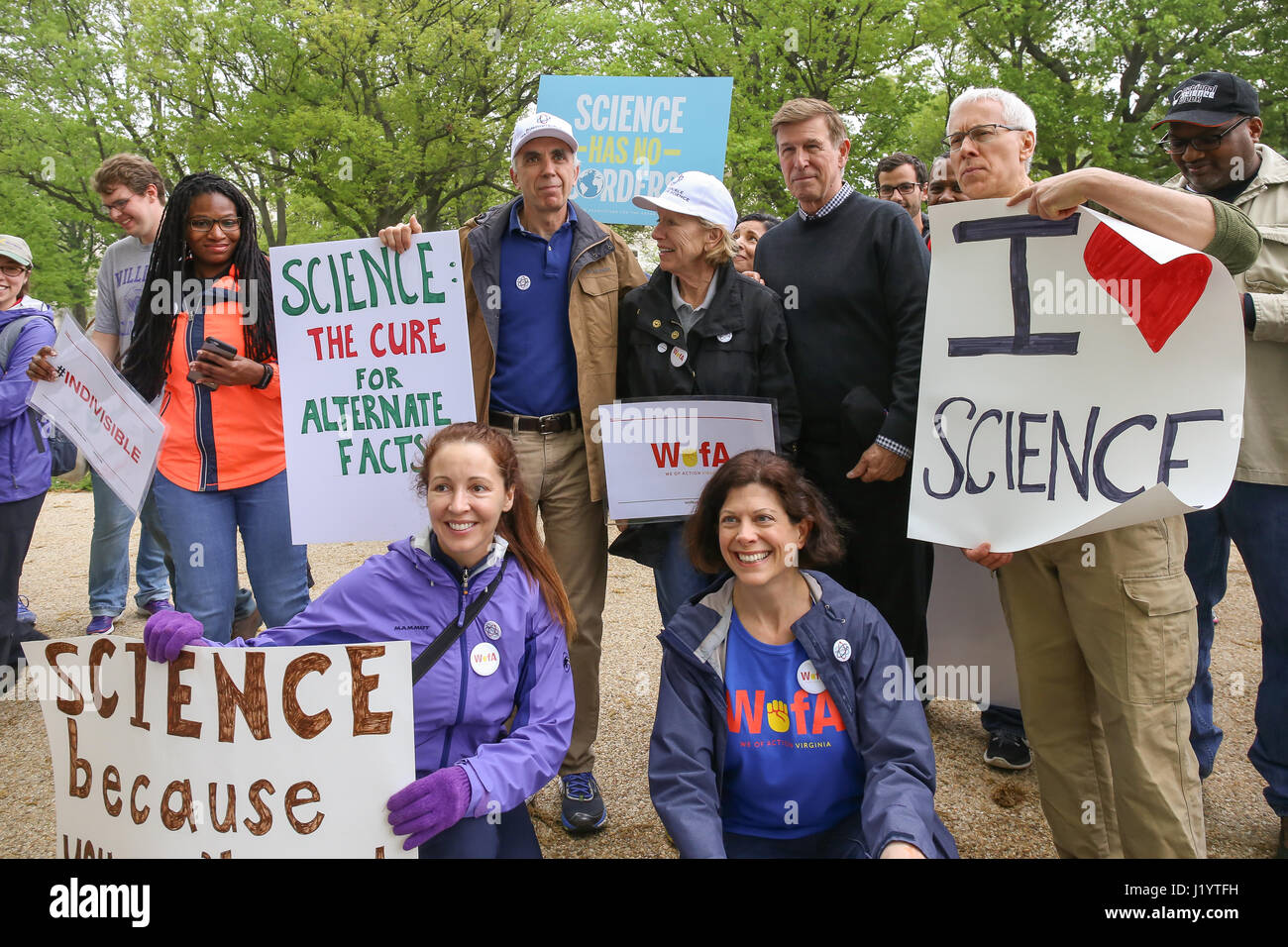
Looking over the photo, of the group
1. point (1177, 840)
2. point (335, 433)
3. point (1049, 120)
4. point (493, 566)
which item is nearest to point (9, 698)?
point (335, 433)

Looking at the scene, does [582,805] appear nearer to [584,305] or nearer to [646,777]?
[646,777]

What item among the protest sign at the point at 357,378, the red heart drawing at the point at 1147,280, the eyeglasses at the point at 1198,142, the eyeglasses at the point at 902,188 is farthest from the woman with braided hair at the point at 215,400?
the eyeglasses at the point at 902,188

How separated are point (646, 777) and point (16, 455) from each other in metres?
3.27

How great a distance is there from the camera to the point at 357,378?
3.57m

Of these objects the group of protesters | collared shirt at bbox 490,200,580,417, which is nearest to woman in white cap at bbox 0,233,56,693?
the group of protesters

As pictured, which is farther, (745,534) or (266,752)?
(745,534)

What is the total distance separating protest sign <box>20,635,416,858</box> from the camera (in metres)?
2.29

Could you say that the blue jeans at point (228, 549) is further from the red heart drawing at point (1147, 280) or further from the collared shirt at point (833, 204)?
the red heart drawing at point (1147, 280)

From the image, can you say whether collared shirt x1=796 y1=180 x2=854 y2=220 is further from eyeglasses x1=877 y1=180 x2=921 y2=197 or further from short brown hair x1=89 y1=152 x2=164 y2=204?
short brown hair x1=89 y1=152 x2=164 y2=204

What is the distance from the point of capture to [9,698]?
4824mm

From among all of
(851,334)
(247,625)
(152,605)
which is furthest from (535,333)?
(152,605)

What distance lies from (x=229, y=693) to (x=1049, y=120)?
18.4 metres

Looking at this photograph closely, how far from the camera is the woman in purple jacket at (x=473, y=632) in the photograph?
2480 millimetres

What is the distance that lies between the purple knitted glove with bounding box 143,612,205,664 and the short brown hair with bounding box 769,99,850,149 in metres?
2.43
